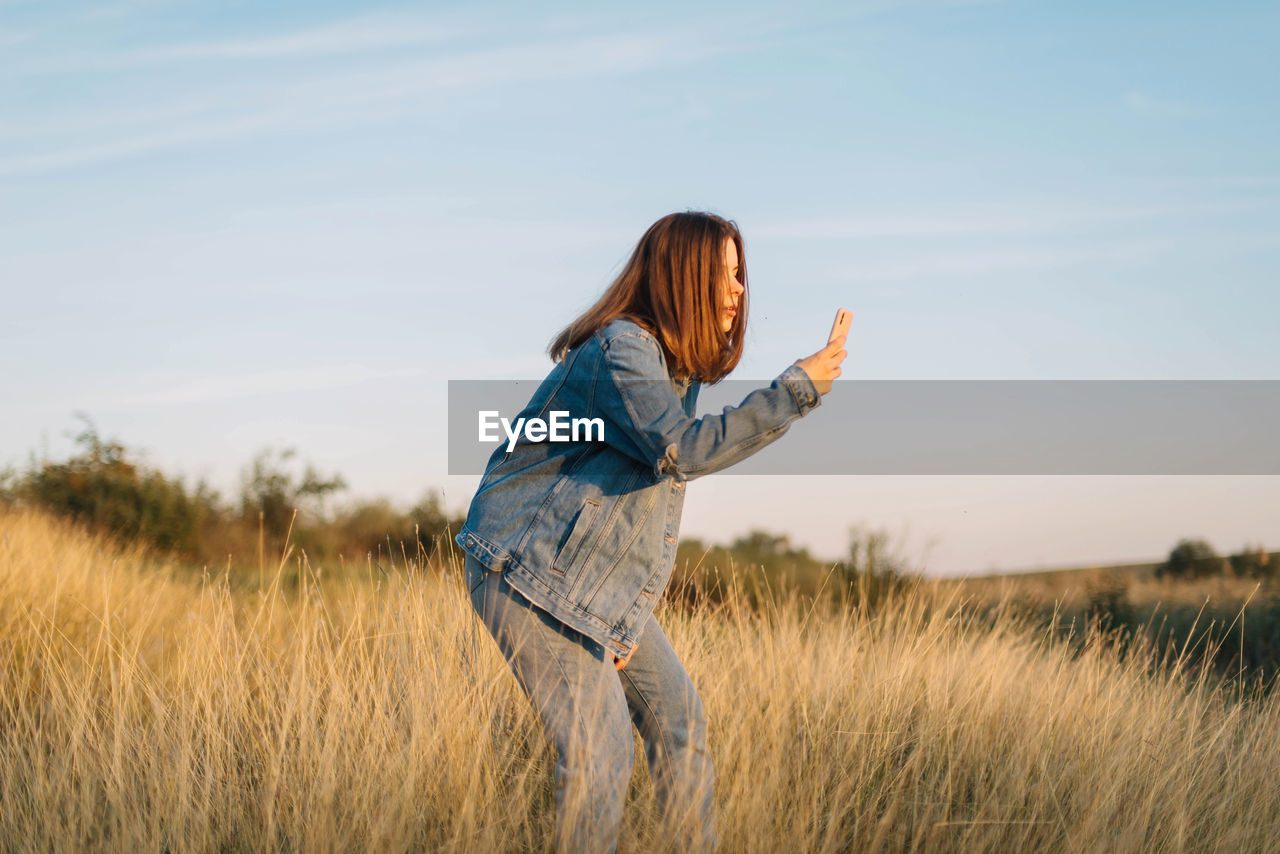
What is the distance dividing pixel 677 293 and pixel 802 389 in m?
0.42

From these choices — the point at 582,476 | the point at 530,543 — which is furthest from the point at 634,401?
the point at 530,543

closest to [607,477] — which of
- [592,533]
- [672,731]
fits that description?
[592,533]

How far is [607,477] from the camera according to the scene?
2.34 metres

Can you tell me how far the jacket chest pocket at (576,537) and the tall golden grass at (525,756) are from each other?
0.82 meters

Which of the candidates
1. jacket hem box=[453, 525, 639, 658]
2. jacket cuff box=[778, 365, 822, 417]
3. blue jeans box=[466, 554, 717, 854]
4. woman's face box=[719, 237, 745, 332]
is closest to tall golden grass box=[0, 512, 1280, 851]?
blue jeans box=[466, 554, 717, 854]

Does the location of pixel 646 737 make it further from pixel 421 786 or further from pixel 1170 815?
pixel 1170 815

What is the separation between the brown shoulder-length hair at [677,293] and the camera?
239 cm

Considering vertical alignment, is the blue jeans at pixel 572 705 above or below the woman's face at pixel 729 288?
below

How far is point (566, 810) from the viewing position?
7.29 ft

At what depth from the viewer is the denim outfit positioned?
85.5 inches

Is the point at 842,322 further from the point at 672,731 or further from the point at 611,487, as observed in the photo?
the point at 672,731

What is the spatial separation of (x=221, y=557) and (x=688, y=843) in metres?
13.2

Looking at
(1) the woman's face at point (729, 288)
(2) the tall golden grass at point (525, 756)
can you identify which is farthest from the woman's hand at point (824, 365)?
(2) the tall golden grass at point (525, 756)

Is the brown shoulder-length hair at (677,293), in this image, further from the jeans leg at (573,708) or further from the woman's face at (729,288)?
the jeans leg at (573,708)
